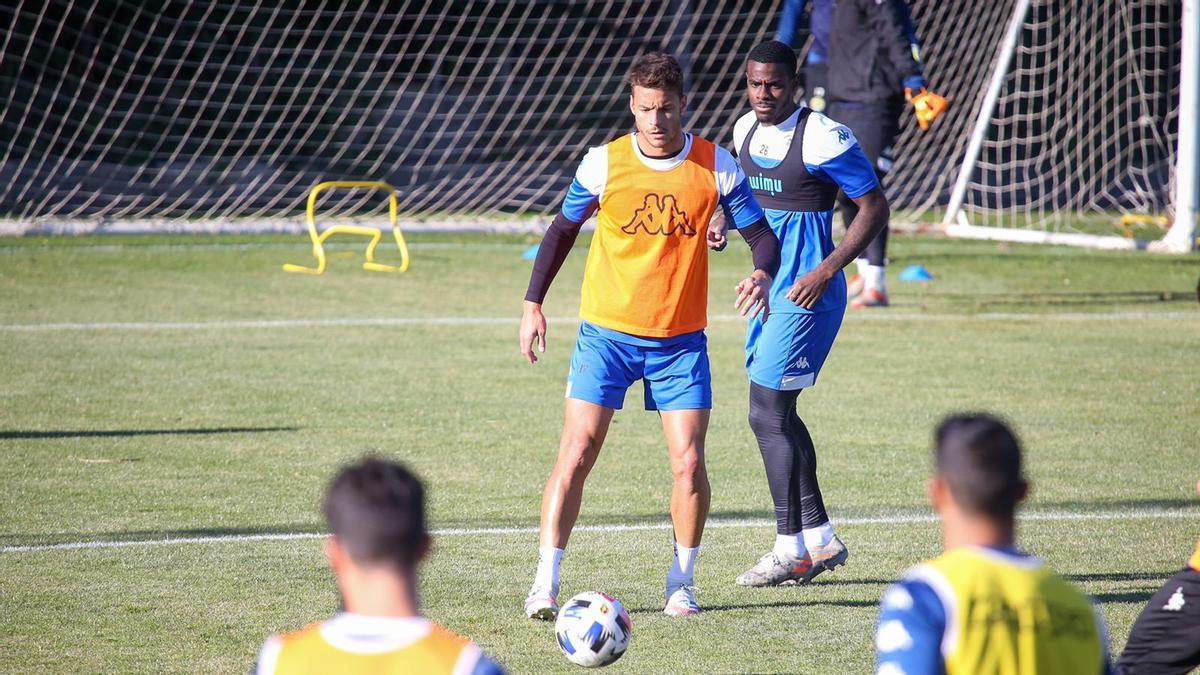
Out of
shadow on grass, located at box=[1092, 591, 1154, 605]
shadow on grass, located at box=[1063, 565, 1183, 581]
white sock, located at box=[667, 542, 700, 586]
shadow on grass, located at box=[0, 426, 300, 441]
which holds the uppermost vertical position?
white sock, located at box=[667, 542, 700, 586]

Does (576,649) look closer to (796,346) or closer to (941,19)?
(796,346)

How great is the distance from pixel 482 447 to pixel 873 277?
5.61 metres

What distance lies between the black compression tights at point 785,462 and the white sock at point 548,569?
3.17 feet

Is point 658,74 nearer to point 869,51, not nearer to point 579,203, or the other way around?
point 579,203

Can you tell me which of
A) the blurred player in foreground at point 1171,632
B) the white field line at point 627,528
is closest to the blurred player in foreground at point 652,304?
Result: the white field line at point 627,528

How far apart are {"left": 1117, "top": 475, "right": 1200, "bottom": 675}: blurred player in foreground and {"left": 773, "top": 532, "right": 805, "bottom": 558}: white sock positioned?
75.4 inches

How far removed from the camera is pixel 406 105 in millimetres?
23734

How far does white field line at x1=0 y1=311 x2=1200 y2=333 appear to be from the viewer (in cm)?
1170

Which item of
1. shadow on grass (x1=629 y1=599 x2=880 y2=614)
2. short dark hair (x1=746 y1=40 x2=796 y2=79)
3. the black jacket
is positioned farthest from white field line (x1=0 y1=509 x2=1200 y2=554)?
the black jacket

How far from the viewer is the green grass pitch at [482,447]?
511 centimetres

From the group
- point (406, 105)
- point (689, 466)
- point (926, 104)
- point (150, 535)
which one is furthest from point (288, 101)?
point (689, 466)

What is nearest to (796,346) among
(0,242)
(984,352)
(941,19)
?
(984,352)

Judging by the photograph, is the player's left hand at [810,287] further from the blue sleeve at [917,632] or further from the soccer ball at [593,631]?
the blue sleeve at [917,632]

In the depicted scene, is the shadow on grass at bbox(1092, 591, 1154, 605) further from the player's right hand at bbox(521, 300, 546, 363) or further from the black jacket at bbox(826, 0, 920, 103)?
the black jacket at bbox(826, 0, 920, 103)
